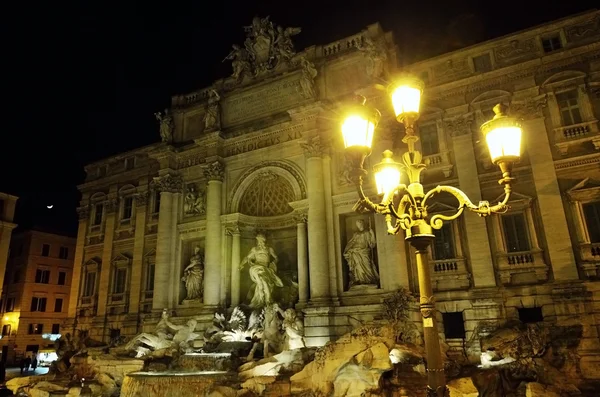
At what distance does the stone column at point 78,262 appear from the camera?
25.4 meters

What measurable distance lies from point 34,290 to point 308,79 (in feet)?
107

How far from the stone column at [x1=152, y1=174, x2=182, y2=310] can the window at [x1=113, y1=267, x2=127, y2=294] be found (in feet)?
11.7

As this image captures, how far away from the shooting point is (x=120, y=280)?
2473 centimetres

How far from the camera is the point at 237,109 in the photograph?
884 inches

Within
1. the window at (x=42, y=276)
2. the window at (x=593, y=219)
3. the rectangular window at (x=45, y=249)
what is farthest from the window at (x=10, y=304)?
the window at (x=593, y=219)

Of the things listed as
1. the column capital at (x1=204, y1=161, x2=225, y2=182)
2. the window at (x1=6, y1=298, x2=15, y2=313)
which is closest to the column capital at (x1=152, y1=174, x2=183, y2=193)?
the column capital at (x1=204, y1=161, x2=225, y2=182)

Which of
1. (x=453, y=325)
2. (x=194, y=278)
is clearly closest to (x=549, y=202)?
(x=453, y=325)

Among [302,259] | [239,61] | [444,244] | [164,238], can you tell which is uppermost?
[239,61]

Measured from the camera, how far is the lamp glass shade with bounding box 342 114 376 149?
6641 mm

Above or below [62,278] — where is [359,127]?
below

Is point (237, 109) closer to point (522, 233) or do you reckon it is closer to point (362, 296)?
point (362, 296)

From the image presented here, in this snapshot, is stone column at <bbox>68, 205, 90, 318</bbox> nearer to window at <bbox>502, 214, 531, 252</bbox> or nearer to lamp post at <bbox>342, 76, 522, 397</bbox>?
window at <bbox>502, 214, 531, 252</bbox>

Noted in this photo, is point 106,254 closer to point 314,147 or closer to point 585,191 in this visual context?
point 314,147

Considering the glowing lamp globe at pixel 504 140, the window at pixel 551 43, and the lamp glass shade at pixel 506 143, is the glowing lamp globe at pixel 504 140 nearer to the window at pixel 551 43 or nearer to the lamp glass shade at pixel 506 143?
the lamp glass shade at pixel 506 143
